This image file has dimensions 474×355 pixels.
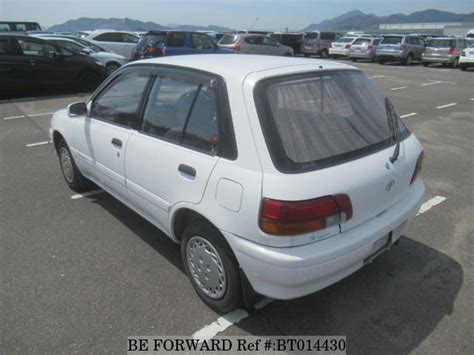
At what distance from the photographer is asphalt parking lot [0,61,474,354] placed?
2.55m

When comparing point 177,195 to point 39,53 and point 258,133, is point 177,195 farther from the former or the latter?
point 39,53

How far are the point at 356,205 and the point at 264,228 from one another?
0.60 m

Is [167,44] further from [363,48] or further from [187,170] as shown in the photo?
[363,48]

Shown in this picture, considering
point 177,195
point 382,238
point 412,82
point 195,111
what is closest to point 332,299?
point 382,238

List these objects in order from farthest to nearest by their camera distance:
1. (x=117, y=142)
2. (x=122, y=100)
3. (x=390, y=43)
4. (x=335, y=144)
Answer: (x=390, y=43) → (x=122, y=100) → (x=117, y=142) → (x=335, y=144)

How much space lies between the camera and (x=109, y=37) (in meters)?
18.5

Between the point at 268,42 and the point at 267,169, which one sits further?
the point at 268,42

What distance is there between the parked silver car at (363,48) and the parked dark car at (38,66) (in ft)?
57.4

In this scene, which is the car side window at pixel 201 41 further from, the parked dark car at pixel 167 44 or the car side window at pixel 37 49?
the car side window at pixel 37 49

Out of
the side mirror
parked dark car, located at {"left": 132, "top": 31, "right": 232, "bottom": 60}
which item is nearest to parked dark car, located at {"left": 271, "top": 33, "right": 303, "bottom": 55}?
parked dark car, located at {"left": 132, "top": 31, "right": 232, "bottom": 60}

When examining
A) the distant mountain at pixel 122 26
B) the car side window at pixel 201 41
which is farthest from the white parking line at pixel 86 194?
the distant mountain at pixel 122 26

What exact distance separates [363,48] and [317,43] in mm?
4486

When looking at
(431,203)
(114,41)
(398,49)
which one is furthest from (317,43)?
(431,203)

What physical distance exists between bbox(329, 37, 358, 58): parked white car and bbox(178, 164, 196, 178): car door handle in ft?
81.6
